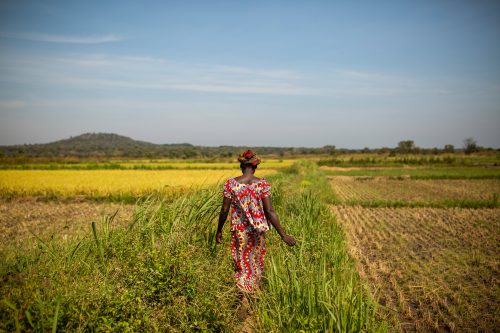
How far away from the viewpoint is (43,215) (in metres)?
14.9

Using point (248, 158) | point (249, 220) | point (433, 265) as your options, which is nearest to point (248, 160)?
A: point (248, 158)

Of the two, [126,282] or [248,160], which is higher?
[248,160]

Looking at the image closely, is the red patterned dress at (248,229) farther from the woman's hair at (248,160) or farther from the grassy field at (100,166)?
the grassy field at (100,166)

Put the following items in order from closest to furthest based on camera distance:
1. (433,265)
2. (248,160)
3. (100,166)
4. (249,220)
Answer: (249,220) → (248,160) → (433,265) → (100,166)

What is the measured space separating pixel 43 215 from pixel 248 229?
13573mm

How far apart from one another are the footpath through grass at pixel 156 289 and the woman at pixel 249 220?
11.0 inches

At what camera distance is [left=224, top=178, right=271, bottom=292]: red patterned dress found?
179 inches

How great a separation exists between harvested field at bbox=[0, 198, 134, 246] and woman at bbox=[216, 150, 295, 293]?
23.4ft

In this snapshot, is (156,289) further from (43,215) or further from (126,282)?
(43,215)

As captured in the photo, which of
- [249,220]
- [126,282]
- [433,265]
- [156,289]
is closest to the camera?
[156,289]

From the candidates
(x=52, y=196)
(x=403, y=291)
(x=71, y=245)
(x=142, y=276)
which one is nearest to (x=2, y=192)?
(x=52, y=196)

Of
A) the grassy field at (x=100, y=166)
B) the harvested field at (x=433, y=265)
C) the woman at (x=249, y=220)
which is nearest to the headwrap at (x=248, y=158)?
the woman at (x=249, y=220)

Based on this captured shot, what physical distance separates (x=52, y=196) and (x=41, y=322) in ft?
59.2

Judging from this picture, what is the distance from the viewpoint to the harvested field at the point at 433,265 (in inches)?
236
